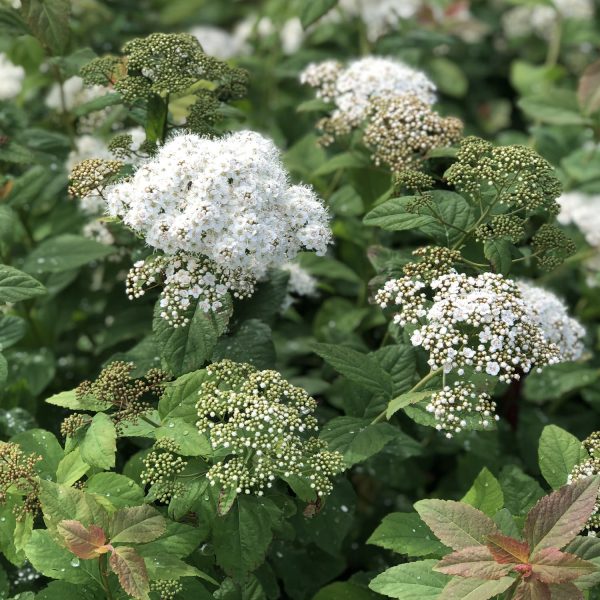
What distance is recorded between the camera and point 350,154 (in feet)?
8.57

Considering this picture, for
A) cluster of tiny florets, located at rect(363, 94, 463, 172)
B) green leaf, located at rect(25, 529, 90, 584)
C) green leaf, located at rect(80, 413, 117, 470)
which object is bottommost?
green leaf, located at rect(25, 529, 90, 584)

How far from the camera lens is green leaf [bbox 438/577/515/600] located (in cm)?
161

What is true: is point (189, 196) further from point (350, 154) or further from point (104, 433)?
point (350, 154)

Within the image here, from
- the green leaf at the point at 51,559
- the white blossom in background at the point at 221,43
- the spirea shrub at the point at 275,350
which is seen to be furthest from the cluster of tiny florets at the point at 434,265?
the white blossom in background at the point at 221,43

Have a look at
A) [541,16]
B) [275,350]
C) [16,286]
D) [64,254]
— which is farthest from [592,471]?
[541,16]

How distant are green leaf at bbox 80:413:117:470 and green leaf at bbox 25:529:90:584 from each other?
18 centimetres

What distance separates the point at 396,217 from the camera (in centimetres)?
209

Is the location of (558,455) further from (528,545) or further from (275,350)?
(275,350)

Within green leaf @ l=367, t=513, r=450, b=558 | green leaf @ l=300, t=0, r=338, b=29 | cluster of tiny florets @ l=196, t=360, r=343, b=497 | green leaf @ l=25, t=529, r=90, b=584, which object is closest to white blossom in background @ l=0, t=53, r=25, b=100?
green leaf @ l=300, t=0, r=338, b=29

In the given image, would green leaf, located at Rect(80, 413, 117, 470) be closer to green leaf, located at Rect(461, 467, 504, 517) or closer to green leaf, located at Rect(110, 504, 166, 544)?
green leaf, located at Rect(110, 504, 166, 544)

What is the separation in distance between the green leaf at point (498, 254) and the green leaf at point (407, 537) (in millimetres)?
639

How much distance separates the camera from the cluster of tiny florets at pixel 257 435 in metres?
1.77

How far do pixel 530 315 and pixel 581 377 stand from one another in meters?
0.98

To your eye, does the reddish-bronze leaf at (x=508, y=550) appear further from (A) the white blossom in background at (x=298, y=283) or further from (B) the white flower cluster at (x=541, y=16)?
(B) the white flower cluster at (x=541, y=16)
